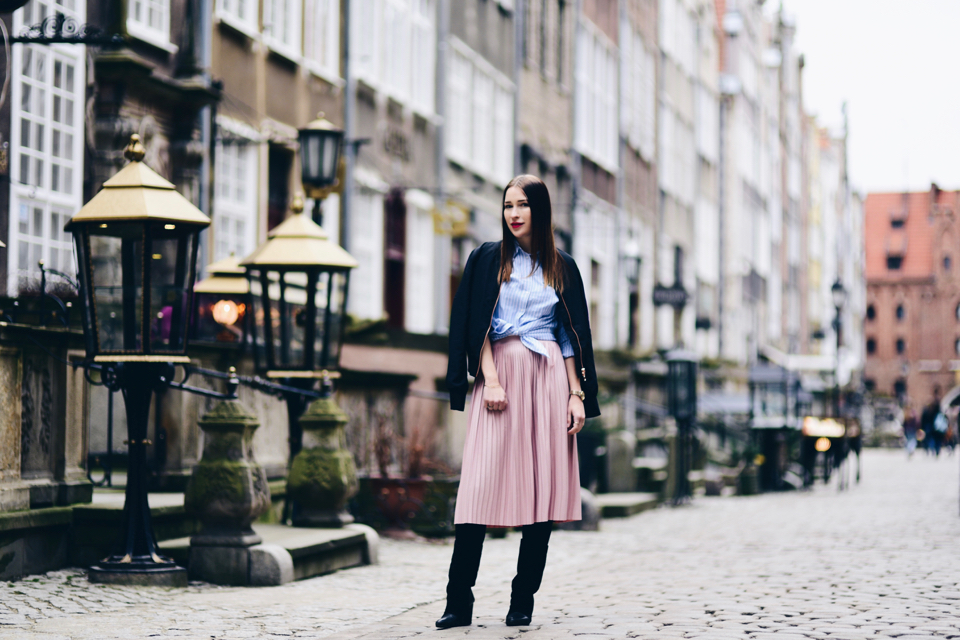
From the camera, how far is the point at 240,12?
1855 cm

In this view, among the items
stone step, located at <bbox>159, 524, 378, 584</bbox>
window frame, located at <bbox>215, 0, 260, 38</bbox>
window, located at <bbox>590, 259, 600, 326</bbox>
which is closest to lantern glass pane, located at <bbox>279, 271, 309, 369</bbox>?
stone step, located at <bbox>159, 524, 378, 584</bbox>

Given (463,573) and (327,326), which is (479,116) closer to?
(327,326)

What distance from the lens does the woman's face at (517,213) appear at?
714 centimetres

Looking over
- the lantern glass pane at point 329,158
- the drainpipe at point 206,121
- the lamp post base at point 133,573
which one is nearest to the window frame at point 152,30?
the drainpipe at point 206,121

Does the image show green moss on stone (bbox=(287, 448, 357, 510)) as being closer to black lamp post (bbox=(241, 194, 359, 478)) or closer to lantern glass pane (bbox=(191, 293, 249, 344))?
black lamp post (bbox=(241, 194, 359, 478))

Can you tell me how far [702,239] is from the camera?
159 ft

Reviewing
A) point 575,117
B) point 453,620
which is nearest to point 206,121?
point 453,620

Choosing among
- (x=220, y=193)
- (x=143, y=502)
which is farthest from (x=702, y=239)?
(x=143, y=502)

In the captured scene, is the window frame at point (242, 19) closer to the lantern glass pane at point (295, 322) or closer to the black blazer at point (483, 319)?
the lantern glass pane at point (295, 322)

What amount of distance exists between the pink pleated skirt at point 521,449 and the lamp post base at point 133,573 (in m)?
2.78

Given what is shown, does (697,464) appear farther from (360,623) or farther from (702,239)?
(702,239)

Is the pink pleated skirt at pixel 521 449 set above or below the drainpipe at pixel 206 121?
below

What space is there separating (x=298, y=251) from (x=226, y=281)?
115 cm

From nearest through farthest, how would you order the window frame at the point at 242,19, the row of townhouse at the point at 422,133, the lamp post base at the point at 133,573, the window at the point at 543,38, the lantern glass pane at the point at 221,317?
the lamp post base at the point at 133,573 < the lantern glass pane at the point at 221,317 < the row of townhouse at the point at 422,133 < the window frame at the point at 242,19 < the window at the point at 543,38
